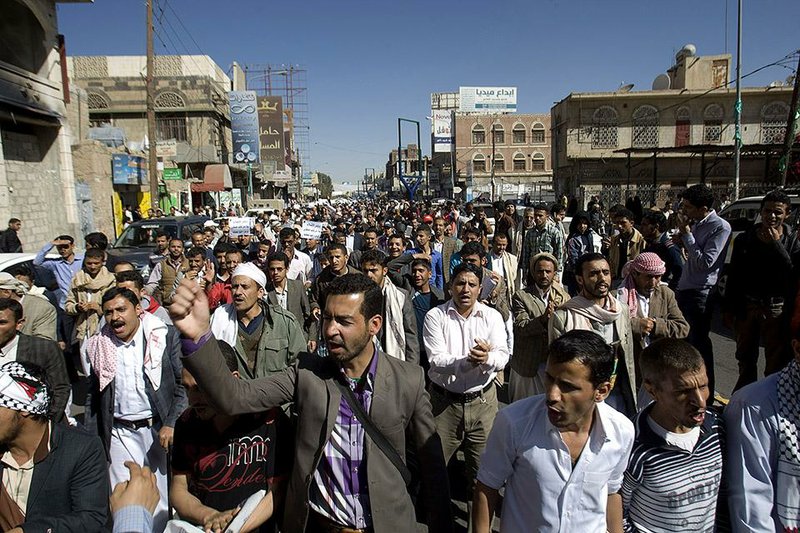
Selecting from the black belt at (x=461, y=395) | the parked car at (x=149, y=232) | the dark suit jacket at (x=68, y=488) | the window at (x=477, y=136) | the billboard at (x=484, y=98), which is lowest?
the black belt at (x=461, y=395)

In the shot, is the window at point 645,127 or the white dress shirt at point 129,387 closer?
the white dress shirt at point 129,387

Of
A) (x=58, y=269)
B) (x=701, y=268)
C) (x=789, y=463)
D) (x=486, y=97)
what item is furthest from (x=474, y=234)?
(x=486, y=97)

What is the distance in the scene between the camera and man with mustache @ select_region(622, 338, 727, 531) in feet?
7.23

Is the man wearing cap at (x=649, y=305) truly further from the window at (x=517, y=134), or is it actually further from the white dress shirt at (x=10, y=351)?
the window at (x=517, y=134)

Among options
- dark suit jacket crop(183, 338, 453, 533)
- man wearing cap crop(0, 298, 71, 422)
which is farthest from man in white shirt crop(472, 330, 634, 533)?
man wearing cap crop(0, 298, 71, 422)

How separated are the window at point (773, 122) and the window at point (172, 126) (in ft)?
140

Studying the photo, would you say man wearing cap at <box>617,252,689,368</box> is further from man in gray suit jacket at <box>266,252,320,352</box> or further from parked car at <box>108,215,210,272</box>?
parked car at <box>108,215,210,272</box>

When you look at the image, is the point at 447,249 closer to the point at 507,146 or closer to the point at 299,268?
the point at 299,268

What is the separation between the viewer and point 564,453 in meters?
2.07

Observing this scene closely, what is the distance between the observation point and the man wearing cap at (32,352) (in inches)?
136

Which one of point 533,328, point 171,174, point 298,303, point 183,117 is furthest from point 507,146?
point 533,328

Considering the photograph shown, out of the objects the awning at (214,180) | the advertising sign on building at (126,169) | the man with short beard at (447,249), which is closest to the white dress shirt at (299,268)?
the man with short beard at (447,249)

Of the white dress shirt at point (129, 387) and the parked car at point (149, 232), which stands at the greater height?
the parked car at point (149, 232)

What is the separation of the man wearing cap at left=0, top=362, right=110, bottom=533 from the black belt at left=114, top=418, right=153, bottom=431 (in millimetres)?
1359
